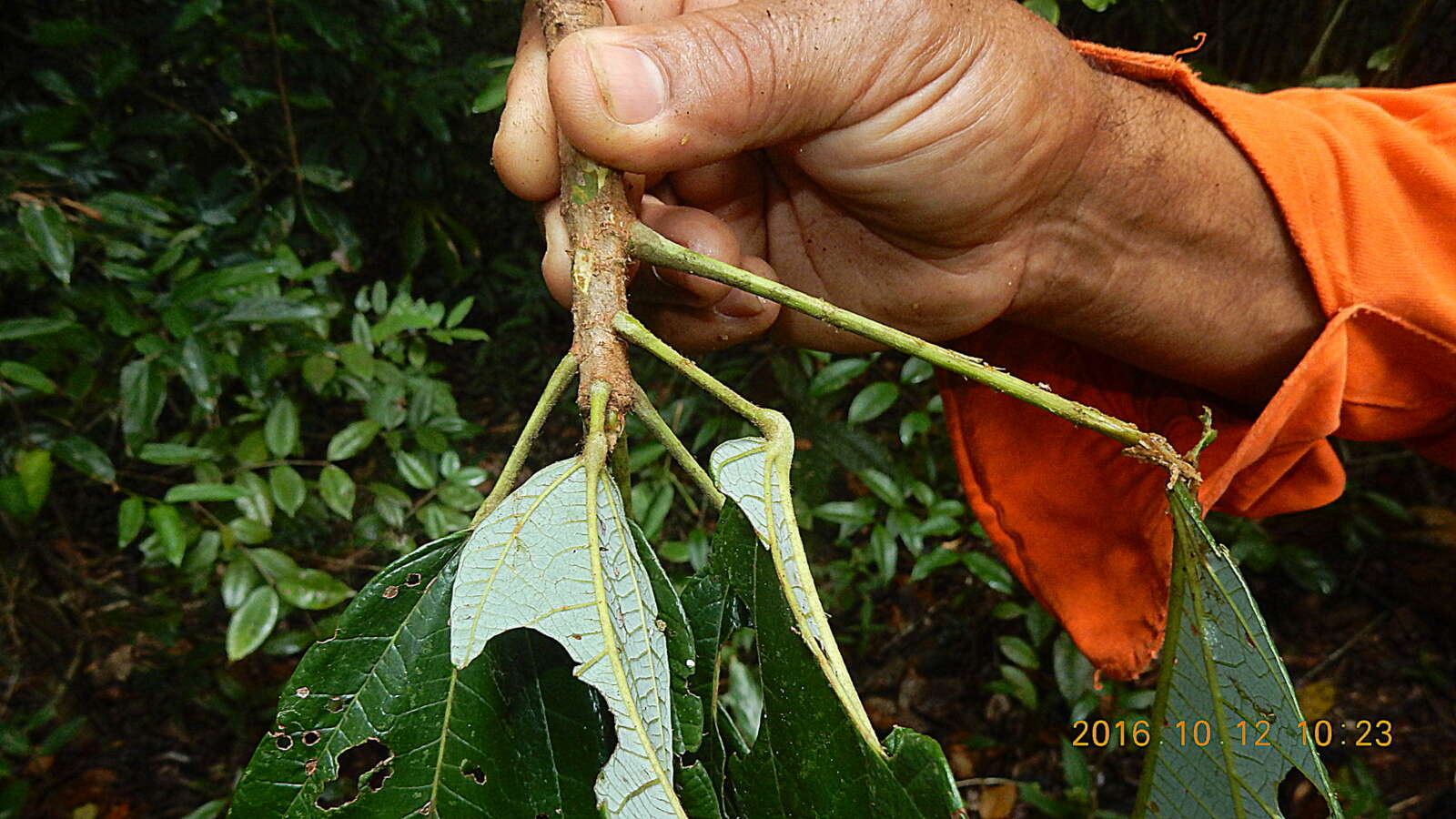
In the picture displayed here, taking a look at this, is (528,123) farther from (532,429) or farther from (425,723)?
(425,723)

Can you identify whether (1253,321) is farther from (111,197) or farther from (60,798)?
(60,798)

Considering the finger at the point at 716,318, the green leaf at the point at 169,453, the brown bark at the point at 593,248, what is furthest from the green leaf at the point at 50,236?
the brown bark at the point at 593,248

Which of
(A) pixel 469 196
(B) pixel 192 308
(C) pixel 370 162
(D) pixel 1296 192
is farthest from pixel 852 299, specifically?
(A) pixel 469 196

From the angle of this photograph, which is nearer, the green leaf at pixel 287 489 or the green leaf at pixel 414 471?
the green leaf at pixel 287 489

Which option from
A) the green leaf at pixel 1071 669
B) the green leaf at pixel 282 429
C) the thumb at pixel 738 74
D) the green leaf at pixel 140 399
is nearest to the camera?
the thumb at pixel 738 74

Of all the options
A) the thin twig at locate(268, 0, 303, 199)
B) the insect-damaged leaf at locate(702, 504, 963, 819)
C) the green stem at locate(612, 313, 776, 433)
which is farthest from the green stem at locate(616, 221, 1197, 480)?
the thin twig at locate(268, 0, 303, 199)

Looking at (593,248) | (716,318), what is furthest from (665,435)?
(716,318)

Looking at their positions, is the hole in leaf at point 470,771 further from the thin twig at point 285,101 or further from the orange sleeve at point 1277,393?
the thin twig at point 285,101
